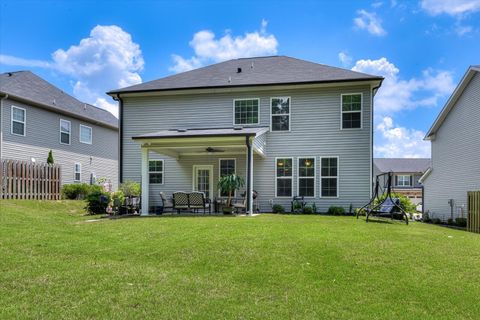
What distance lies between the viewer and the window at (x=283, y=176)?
16438 mm

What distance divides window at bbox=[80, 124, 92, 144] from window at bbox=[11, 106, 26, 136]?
4768 mm

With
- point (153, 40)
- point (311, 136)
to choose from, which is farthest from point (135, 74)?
point (311, 136)

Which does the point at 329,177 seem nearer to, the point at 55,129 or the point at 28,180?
the point at 28,180

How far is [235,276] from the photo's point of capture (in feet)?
17.0

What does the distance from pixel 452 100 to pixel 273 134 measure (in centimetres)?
877

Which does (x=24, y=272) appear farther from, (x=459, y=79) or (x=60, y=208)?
(x=459, y=79)

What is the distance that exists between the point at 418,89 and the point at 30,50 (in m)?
22.9

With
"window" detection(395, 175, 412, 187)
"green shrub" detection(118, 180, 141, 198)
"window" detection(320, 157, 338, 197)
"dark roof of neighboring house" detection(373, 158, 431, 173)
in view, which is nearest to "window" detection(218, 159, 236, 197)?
"green shrub" detection(118, 180, 141, 198)

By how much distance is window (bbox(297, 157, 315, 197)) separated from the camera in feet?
53.3

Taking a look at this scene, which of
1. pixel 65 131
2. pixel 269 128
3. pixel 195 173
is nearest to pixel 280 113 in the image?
pixel 269 128

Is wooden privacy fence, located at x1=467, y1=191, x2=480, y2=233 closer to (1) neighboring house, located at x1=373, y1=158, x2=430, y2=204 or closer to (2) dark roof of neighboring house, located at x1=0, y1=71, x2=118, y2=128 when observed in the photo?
(2) dark roof of neighboring house, located at x1=0, y1=71, x2=118, y2=128

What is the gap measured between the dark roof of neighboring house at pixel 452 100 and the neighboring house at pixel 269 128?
4.03 metres

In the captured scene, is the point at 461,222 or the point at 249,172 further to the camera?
the point at 461,222

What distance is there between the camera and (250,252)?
6.34 metres
